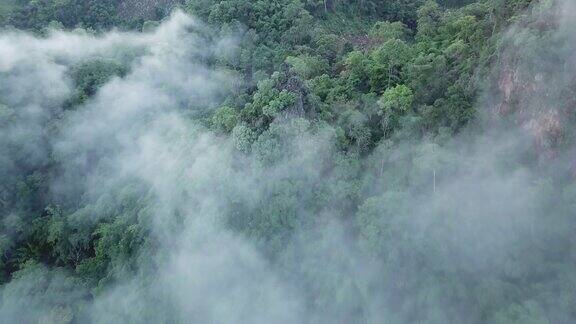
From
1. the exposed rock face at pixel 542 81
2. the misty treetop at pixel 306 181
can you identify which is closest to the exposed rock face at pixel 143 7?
the misty treetop at pixel 306 181

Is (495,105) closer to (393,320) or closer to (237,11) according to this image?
(393,320)

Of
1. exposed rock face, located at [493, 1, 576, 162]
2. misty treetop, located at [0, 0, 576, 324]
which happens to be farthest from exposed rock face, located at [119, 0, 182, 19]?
exposed rock face, located at [493, 1, 576, 162]

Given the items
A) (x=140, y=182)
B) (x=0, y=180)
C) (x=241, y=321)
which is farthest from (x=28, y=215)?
(x=241, y=321)

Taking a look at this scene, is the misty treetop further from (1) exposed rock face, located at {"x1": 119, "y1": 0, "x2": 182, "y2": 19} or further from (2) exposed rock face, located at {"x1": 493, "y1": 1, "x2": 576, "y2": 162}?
(1) exposed rock face, located at {"x1": 119, "y1": 0, "x2": 182, "y2": 19}

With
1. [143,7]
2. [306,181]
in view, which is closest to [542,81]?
[306,181]

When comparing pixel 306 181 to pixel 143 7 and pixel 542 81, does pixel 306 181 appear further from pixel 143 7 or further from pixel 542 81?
pixel 143 7

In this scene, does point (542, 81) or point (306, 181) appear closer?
point (542, 81)

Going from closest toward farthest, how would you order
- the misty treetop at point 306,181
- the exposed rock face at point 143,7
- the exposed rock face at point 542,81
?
the misty treetop at point 306,181 < the exposed rock face at point 542,81 < the exposed rock face at point 143,7

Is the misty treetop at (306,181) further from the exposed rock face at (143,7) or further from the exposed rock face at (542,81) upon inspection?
the exposed rock face at (143,7)
